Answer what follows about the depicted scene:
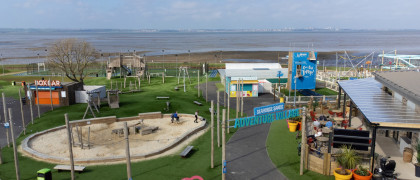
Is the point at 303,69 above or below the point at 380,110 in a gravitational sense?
above

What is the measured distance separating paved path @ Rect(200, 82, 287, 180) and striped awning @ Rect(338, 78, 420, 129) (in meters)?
5.43

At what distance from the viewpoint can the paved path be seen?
1680cm

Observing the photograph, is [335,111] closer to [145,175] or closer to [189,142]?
[189,142]

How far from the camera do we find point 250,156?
19.4 meters

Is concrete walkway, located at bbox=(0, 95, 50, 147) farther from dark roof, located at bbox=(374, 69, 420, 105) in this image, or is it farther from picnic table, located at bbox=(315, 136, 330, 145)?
dark roof, located at bbox=(374, 69, 420, 105)

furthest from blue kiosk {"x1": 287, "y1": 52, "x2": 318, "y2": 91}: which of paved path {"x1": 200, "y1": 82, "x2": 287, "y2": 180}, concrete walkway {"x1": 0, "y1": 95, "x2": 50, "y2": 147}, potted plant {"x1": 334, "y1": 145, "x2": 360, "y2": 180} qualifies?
concrete walkway {"x1": 0, "y1": 95, "x2": 50, "y2": 147}

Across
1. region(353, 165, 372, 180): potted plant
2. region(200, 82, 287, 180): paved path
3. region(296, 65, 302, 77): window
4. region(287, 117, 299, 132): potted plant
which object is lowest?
region(200, 82, 287, 180): paved path

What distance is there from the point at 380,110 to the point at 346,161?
3.26 metres

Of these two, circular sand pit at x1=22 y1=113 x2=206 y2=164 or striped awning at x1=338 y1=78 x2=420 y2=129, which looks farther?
circular sand pit at x1=22 y1=113 x2=206 y2=164

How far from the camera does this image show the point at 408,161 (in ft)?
55.2

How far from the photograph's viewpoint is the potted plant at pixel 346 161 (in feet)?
50.1

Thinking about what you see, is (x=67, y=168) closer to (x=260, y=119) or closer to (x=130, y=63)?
(x=260, y=119)

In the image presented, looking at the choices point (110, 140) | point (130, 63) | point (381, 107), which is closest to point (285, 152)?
point (381, 107)

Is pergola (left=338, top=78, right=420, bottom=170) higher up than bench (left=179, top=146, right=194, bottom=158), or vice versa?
pergola (left=338, top=78, right=420, bottom=170)
